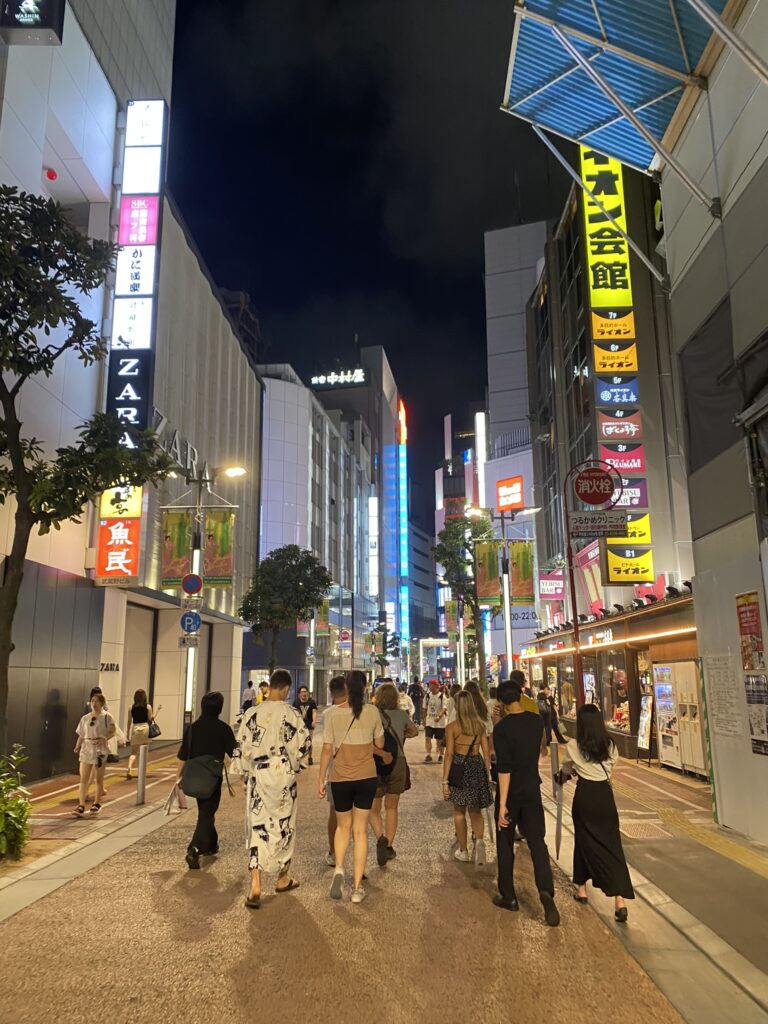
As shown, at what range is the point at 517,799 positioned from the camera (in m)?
6.20

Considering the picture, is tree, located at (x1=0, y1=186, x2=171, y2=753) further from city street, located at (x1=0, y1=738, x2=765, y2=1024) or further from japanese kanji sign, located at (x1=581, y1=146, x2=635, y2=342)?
japanese kanji sign, located at (x1=581, y1=146, x2=635, y2=342)

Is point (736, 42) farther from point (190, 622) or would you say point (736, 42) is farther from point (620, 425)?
point (620, 425)

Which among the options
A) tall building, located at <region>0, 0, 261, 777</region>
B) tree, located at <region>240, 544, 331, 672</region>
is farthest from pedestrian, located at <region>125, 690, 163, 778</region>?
tree, located at <region>240, 544, 331, 672</region>

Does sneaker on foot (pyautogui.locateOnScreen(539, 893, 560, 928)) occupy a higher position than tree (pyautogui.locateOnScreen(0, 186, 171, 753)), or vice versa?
tree (pyautogui.locateOnScreen(0, 186, 171, 753))

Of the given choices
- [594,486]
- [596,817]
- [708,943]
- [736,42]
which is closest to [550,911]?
[596,817]

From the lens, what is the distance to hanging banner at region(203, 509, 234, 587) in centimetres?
2264

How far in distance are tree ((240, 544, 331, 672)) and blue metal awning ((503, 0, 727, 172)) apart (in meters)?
24.2

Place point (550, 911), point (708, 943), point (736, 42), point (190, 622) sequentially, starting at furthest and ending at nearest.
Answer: point (190, 622), point (736, 42), point (550, 911), point (708, 943)

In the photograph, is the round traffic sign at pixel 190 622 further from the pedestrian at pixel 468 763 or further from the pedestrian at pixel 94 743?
the pedestrian at pixel 468 763

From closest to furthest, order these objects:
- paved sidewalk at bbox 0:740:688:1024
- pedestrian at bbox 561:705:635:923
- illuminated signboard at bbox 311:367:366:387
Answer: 1. paved sidewalk at bbox 0:740:688:1024
2. pedestrian at bbox 561:705:635:923
3. illuminated signboard at bbox 311:367:366:387

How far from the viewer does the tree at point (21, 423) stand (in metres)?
8.48

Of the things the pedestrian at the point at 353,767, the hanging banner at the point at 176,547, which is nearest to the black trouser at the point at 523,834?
the pedestrian at the point at 353,767

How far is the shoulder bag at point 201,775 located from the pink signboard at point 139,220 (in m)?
15.0

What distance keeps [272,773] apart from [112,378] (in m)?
14.0
